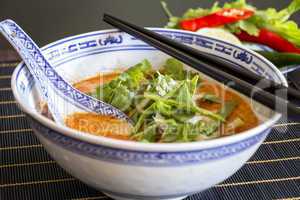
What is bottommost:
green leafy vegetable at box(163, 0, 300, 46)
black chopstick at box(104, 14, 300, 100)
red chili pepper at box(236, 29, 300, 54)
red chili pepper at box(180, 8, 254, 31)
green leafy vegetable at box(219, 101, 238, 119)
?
red chili pepper at box(236, 29, 300, 54)

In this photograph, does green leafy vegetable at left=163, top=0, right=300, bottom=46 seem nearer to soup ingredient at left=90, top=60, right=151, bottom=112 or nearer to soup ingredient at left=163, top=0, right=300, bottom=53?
soup ingredient at left=163, top=0, right=300, bottom=53

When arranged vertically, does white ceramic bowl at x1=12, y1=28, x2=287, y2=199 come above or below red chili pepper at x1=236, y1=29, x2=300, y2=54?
above

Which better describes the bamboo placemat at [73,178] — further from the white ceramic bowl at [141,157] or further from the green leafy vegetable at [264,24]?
the green leafy vegetable at [264,24]

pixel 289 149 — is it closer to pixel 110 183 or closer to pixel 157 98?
pixel 157 98

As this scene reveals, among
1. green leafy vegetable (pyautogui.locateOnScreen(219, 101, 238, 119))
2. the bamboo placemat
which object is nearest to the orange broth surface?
green leafy vegetable (pyautogui.locateOnScreen(219, 101, 238, 119))

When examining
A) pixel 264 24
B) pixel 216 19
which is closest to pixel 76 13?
pixel 216 19

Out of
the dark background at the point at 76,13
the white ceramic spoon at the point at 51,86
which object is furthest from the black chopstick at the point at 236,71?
the dark background at the point at 76,13

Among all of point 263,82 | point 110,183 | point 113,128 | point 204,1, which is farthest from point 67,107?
point 204,1

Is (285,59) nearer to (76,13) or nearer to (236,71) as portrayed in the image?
(236,71)
